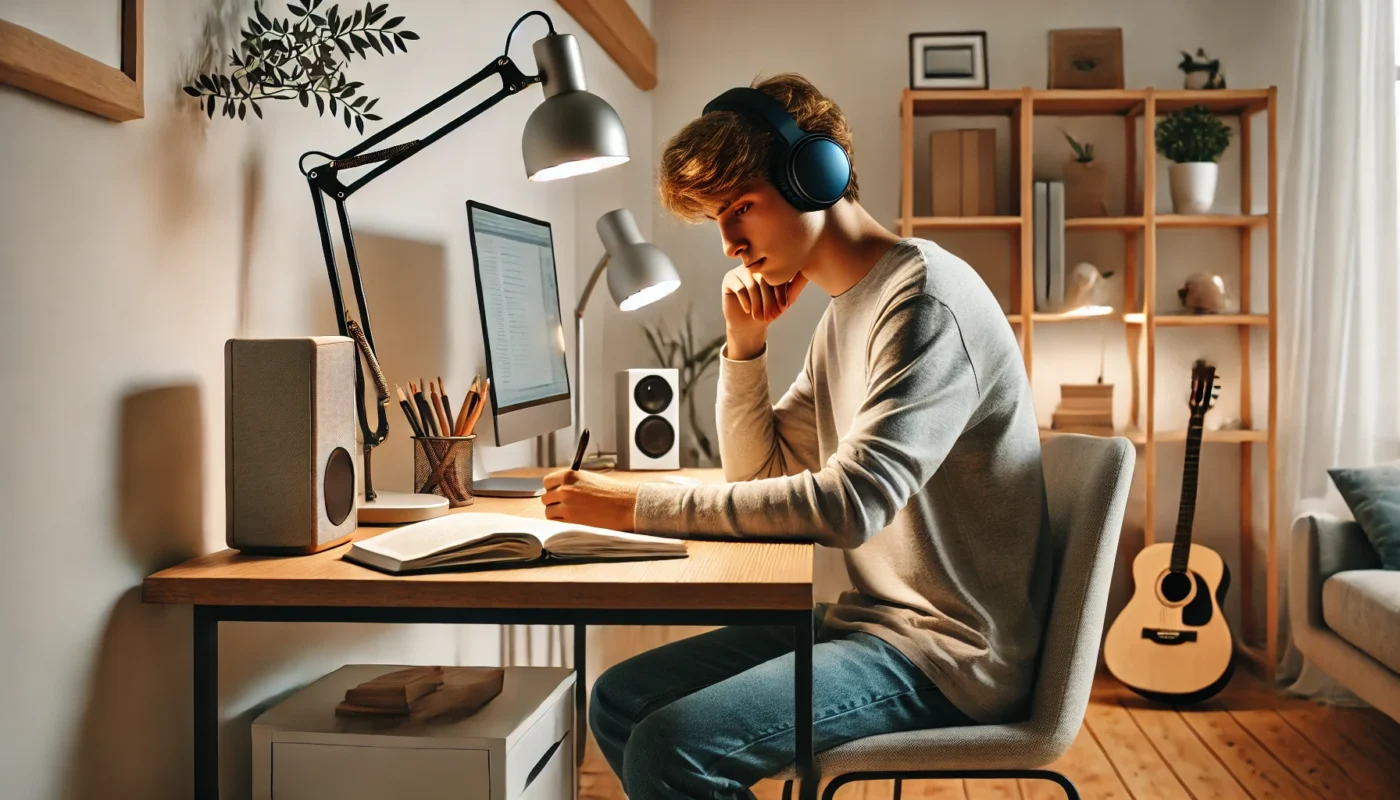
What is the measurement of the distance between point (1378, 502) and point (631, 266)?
2.12m

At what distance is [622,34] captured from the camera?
3.21m

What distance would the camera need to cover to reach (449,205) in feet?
6.89

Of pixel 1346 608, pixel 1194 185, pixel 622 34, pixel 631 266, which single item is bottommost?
pixel 1346 608

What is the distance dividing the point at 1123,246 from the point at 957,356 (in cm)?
283

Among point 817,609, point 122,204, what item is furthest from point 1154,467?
point 122,204

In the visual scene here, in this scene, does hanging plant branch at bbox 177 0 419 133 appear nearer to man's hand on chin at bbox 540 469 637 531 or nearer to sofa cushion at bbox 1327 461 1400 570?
man's hand on chin at bbox 540 469 637 531

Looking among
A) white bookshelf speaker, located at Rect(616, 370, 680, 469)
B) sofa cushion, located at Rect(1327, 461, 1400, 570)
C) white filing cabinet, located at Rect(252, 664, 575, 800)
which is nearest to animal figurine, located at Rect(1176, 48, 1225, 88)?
sofa cushion, located at Rect(1327, 461, 1400, 570)

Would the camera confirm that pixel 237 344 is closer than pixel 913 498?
Yes

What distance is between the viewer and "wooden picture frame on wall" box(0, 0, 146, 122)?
3.13 ft

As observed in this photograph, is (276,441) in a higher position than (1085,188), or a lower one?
lower

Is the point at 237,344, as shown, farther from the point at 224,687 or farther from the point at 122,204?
the point at 224,687

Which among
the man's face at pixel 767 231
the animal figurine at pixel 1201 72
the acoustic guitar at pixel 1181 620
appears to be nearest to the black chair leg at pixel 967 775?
the man's face at pixel 767 231

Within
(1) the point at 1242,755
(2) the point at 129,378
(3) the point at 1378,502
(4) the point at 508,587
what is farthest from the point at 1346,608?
(2) the point at 129,378

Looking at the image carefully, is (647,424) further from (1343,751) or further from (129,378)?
(1343,751)
